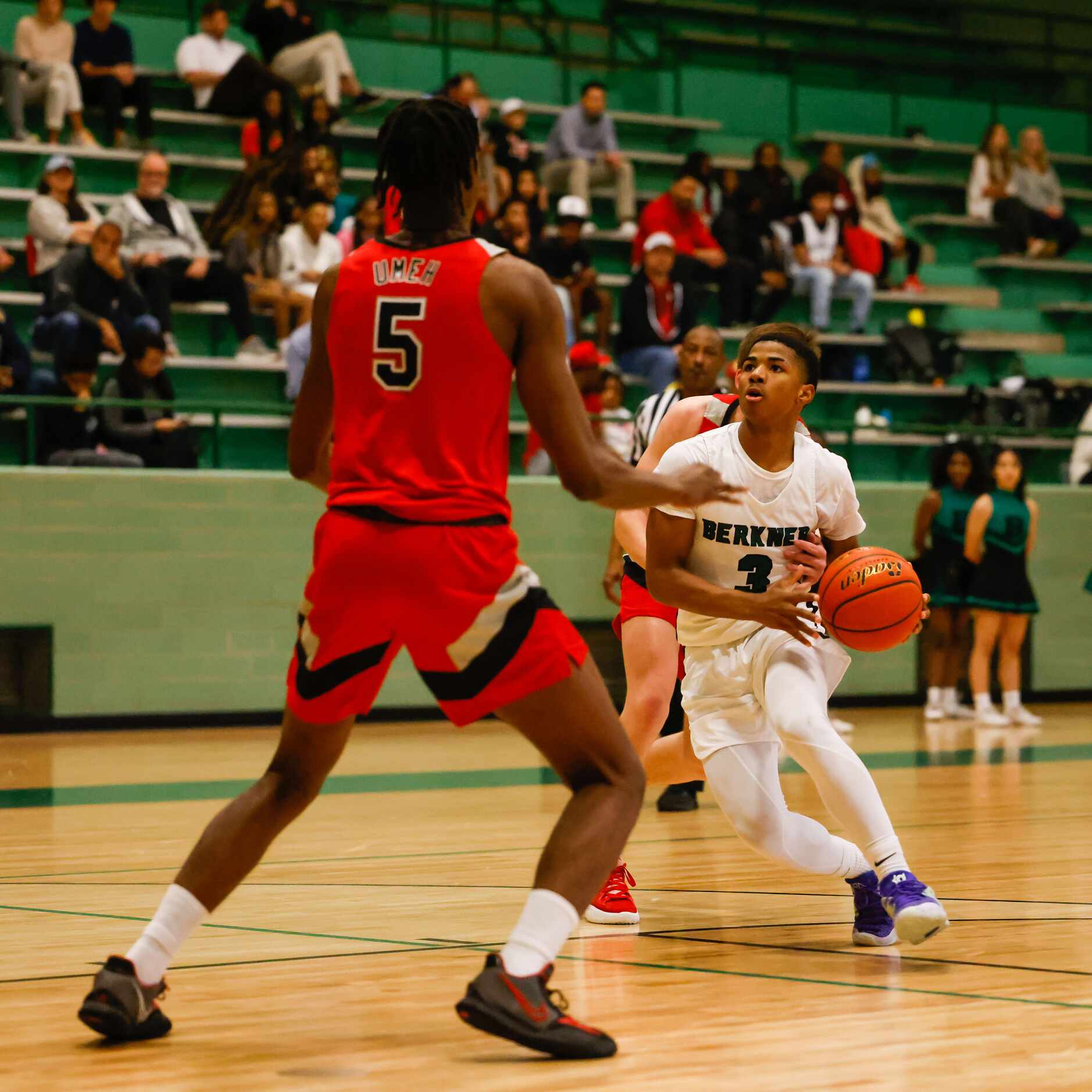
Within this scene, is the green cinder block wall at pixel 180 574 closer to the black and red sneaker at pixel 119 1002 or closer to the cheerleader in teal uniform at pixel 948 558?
the cheerleader in teal uniform at pixel 948 558

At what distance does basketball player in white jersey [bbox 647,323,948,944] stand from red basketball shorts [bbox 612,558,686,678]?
3.04 ft

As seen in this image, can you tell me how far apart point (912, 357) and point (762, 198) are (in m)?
2.09

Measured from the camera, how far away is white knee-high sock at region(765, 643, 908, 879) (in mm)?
4941

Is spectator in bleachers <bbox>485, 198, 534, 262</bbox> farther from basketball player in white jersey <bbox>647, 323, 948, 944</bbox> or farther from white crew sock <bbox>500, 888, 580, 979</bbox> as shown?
white crew sock <bbox>500, 888, 580, 979</bbox>

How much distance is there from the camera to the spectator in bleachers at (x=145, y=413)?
12734 mm

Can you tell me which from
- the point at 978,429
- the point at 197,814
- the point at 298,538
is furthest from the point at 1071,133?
the point at 197,814

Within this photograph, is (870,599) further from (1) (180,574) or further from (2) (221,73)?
(2) (221,73)

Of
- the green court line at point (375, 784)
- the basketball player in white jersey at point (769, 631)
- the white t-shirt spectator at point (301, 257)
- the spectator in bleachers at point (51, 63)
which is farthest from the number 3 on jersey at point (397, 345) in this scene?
the spectator in bleachers at point (51, 63)

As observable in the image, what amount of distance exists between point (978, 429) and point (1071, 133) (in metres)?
8.45

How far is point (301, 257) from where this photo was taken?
1479 cm

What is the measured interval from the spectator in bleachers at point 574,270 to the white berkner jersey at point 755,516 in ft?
33.8

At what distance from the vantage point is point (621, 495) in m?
3.89

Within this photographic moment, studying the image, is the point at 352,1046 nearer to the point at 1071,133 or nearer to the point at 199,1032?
the point at 199,1032

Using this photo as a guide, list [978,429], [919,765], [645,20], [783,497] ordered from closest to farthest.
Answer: [783,497]
[919,765]
[978,429]
[645,20]
